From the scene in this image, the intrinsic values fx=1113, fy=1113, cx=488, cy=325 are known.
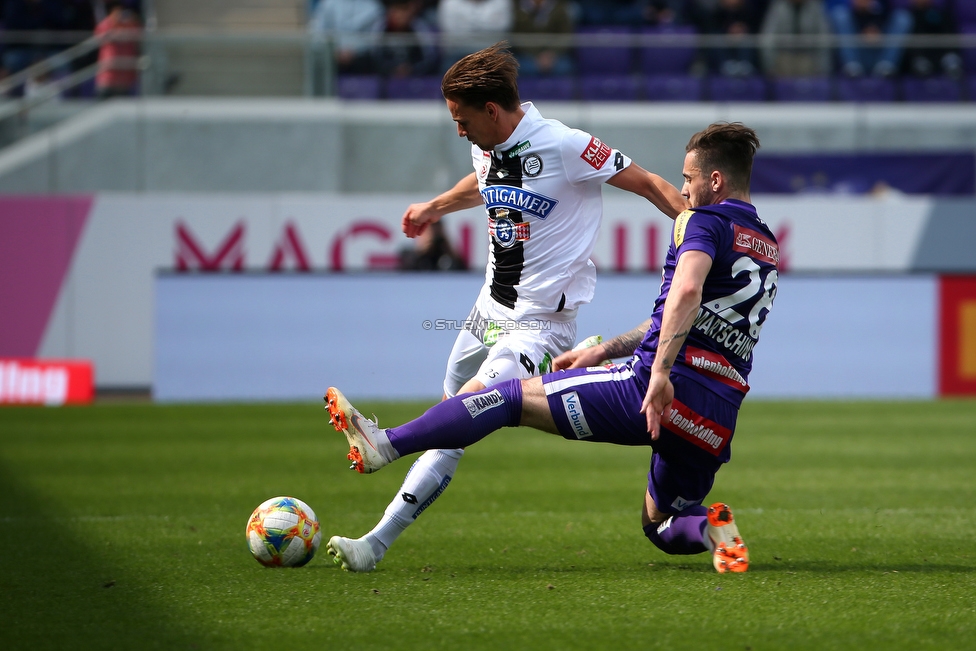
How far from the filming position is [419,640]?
3.64 metres

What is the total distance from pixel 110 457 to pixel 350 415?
550 centimetres

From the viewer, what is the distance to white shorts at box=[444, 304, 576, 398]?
187 inches

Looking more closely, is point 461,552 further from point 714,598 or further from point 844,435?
point 844,435

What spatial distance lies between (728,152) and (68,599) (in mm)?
3156

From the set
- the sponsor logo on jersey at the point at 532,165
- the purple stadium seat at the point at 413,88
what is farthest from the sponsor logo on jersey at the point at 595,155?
the purple stadium seat at the point at 413,88

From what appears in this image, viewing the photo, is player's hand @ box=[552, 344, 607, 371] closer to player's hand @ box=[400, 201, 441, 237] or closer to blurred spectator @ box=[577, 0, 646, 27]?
player's hand @ box=[400, 201, 441, 237]

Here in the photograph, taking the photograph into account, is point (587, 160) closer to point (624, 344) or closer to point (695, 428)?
point (624, 344)

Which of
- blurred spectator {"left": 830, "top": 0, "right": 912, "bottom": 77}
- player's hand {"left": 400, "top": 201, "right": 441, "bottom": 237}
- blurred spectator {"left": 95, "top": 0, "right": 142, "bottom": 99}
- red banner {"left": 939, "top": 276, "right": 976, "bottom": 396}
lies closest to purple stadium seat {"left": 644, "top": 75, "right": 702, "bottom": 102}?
blurred spectator {"left": 830, "top": 0, "right": 912, "bottom": 77}

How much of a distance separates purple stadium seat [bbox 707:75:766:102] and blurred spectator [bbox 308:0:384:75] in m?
4.94

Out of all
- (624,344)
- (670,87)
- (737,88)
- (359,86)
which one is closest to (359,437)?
(624,344)

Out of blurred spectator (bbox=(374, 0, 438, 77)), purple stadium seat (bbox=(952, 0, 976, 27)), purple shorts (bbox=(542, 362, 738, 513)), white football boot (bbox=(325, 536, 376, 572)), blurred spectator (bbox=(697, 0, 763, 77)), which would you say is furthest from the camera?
purple stadium seat (bbox=(952, 0, 976, 27))

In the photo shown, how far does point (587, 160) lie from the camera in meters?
4.91

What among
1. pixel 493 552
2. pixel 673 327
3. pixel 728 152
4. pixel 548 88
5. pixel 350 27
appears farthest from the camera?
pixel 350 27

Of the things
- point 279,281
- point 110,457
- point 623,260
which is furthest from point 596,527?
point 623,260
